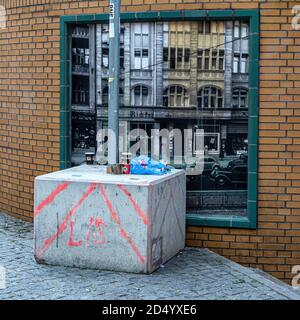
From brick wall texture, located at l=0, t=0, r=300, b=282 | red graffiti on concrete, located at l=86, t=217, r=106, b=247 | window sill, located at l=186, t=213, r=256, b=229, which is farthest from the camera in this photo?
window sill, located at l=186, t=213, r=256, b=229

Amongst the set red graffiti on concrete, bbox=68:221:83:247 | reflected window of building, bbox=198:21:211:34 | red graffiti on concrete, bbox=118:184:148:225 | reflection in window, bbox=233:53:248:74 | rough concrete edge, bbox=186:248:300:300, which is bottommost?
rough concrete edge, bbox=186:248:300:300

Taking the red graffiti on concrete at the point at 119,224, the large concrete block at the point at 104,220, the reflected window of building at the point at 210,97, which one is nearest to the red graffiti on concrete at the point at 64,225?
the large concrete block at the point at 104,220

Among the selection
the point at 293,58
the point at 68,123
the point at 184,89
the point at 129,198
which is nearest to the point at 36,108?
the point at 68,123

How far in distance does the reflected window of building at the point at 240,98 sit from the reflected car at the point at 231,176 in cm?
69

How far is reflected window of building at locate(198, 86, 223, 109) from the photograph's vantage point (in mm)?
7254

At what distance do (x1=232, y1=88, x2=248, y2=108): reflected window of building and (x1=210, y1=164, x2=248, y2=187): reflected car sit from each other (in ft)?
2.27

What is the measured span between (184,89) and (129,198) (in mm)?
1886

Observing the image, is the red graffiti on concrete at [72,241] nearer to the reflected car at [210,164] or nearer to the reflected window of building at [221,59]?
the reflected car at [210,164]

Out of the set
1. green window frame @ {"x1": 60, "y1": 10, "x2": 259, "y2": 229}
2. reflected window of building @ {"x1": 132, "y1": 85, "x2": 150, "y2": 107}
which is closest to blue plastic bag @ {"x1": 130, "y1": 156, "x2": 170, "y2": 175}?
green window frame @ {"x1": 60, "y1": 10, "x2": 259, "y2": 229}

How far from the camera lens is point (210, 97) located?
7.27 meters

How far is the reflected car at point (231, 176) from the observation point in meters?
7.17

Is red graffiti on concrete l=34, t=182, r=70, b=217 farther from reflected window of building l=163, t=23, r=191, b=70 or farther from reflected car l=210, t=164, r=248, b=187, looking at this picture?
reflected window of building l=163, t=23, r=191, b=70

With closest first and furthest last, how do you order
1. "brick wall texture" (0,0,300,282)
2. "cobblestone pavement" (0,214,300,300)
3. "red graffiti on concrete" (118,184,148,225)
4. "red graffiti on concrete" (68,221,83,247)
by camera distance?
"cobblestone pavement" (0,214,300,300), "red graffiti on concrete" (118,184,148,225), "red graffiti on concrete" (68,221,83,247), "brick wall texture" (0,0,300,282)
